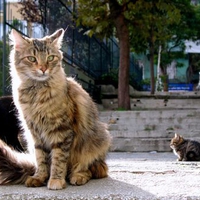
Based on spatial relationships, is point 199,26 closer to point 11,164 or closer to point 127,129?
point 127,129

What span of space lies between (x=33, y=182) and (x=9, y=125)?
1.96 meters

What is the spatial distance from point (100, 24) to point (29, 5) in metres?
2.09

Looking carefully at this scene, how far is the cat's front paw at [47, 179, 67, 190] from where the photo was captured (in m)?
2.30

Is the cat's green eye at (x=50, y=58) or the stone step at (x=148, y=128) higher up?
the cat's green eye at (x=50, y=58)

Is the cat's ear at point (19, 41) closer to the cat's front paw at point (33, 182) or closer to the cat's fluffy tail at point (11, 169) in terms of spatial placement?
the cat's fluffy tail at point (11, 169)

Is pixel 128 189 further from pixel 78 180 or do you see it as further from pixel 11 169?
pixel 11 169

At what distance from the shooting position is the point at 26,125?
2566 mm

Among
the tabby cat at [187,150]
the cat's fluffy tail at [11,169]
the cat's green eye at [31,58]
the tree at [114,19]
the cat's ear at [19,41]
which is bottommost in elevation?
the tabby cat at [187,150]

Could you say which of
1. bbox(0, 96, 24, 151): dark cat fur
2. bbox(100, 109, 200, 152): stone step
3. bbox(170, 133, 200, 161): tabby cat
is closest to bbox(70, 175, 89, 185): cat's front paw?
bbox(0, 96, 24, 151): dark cat fur

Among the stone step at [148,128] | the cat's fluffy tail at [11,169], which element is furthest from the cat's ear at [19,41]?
the stone step at [148,128]

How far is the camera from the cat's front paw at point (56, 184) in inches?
90.4

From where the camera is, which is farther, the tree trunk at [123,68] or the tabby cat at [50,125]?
the tree trunk at [123,68]

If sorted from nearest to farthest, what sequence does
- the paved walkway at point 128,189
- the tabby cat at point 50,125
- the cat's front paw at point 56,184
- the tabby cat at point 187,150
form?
the paved walkway at point 128,189
the cat's front paw at point 56,184
the tabby cat at point 50,125
the tabby cat at point 187,150

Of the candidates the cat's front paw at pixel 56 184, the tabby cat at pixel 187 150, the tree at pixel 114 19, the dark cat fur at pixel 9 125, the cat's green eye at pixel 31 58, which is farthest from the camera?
the tree at pixel 114 19
